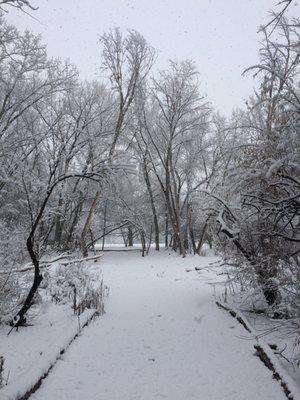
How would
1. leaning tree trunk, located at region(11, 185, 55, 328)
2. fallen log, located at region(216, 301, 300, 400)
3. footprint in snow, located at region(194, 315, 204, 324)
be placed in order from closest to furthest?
fallen log, located at region(216, 301, 300, 400) < leaning tree trunk, located at region(11, 185, 55, 328) < footprint in snow, located at region(194, 315, 204, 324)

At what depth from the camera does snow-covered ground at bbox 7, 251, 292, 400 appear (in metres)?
4.66

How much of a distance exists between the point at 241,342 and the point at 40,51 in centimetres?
1342

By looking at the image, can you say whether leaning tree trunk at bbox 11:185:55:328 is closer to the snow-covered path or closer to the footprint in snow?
the snow-covered path

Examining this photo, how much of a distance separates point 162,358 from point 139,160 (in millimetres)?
17652

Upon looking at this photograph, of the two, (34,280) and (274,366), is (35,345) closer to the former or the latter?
(34,280)

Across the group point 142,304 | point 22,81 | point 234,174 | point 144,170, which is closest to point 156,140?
point 144,170

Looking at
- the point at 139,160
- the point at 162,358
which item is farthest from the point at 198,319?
the point at 139,160

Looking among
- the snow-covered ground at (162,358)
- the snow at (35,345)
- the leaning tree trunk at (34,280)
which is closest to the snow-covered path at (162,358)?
the snow-covered ground at (162,358)

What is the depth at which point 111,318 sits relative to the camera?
8375 millimetres

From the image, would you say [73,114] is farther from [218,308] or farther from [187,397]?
[187,397]

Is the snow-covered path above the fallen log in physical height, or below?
below

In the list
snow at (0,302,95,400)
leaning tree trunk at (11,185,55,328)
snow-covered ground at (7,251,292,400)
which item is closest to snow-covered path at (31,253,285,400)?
snow-covered ground at (7,251,292,400)

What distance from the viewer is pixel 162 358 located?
596 cm

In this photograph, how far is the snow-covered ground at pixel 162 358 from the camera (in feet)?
15.3
